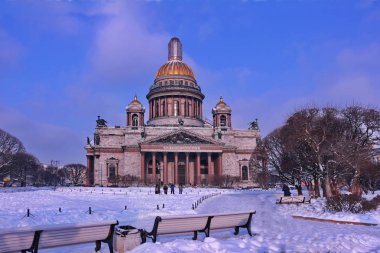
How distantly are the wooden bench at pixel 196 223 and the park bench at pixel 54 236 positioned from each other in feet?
4.22

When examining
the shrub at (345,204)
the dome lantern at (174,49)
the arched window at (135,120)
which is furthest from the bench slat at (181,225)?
the dome lantern at (174,49)

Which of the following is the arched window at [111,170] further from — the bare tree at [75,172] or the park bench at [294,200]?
the park bench at [294,200]

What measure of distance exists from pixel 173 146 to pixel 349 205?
55.0 metres

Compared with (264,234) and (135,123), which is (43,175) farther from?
(264,234)

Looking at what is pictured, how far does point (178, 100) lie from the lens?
279 ft

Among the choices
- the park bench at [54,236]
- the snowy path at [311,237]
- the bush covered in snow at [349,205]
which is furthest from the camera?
the bush covered in snow at [349,205]

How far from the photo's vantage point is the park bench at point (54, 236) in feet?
26.3

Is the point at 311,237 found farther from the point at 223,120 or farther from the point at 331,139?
the point at 223,120

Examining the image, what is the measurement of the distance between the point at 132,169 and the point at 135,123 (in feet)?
→ 35.0

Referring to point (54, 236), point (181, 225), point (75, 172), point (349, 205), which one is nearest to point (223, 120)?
point (75, 172)

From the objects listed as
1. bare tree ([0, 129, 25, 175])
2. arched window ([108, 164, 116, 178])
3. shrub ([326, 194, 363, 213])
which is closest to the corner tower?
arched window ([108, 164, 116, 178])

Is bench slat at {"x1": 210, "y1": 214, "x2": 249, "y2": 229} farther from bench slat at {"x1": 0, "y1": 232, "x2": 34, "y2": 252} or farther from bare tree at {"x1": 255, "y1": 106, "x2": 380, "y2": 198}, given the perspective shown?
bare tree at {"x1": 255, "y1": 106, "x2": 380, "y2": 198}

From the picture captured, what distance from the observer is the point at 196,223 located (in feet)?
35.6

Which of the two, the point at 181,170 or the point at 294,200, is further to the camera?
the point at 181,170
